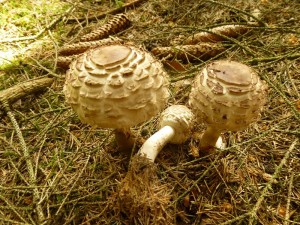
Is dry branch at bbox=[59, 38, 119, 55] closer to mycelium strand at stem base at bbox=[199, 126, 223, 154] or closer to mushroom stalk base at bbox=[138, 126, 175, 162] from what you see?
mushroom stalk base at bbox=[138, 126, 175, 162]

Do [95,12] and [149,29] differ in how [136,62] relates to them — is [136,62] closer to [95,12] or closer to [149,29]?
[149,29]

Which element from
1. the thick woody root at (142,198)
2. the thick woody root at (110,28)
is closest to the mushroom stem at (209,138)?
the thick woody root at (142,198)

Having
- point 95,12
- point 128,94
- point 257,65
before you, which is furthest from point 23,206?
point 95,12

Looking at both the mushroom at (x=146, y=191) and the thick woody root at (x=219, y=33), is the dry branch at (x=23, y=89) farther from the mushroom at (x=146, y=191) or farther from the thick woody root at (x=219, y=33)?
the thick woody root at (x=219, y=33)

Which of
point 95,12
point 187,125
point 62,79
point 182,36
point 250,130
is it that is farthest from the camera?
point 95,12

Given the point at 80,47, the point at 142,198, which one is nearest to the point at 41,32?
the point at 80,47

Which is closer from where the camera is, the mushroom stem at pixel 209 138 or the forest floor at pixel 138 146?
the forest floor at pixel 138 146
